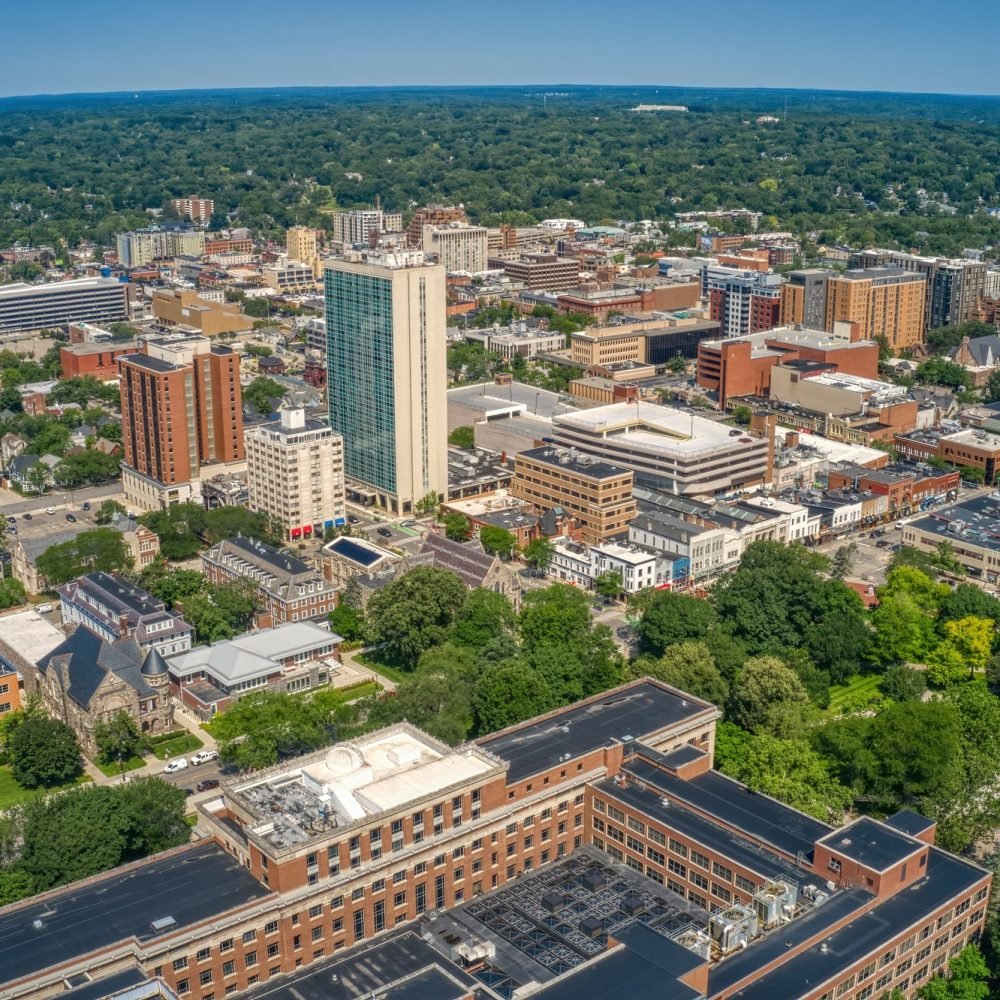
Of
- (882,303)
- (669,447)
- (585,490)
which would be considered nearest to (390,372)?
(585,490)

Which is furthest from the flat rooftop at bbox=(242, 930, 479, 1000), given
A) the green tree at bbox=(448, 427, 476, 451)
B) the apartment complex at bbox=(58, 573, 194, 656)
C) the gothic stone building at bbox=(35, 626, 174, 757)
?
the green tree at bbox=(448, 427, 476, 451)

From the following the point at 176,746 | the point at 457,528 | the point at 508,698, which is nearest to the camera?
the point at 508,698

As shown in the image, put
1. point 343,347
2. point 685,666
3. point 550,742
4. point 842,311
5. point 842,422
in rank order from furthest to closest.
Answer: point 842,311
point 842,422
point 343,347
point 685,666
point 550,742

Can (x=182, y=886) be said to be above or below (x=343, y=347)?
below

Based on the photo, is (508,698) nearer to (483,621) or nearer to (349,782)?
(483,621)

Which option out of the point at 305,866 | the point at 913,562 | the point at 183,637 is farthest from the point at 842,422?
the point at 305,866

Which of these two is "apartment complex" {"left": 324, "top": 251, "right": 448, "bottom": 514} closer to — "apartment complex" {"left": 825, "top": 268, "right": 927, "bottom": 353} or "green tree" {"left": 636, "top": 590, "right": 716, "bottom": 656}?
"green tree" {"left": 636, "top": 590, "right": 716, "bottom": 656}

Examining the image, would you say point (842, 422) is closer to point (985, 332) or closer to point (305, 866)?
point (985, 332)
